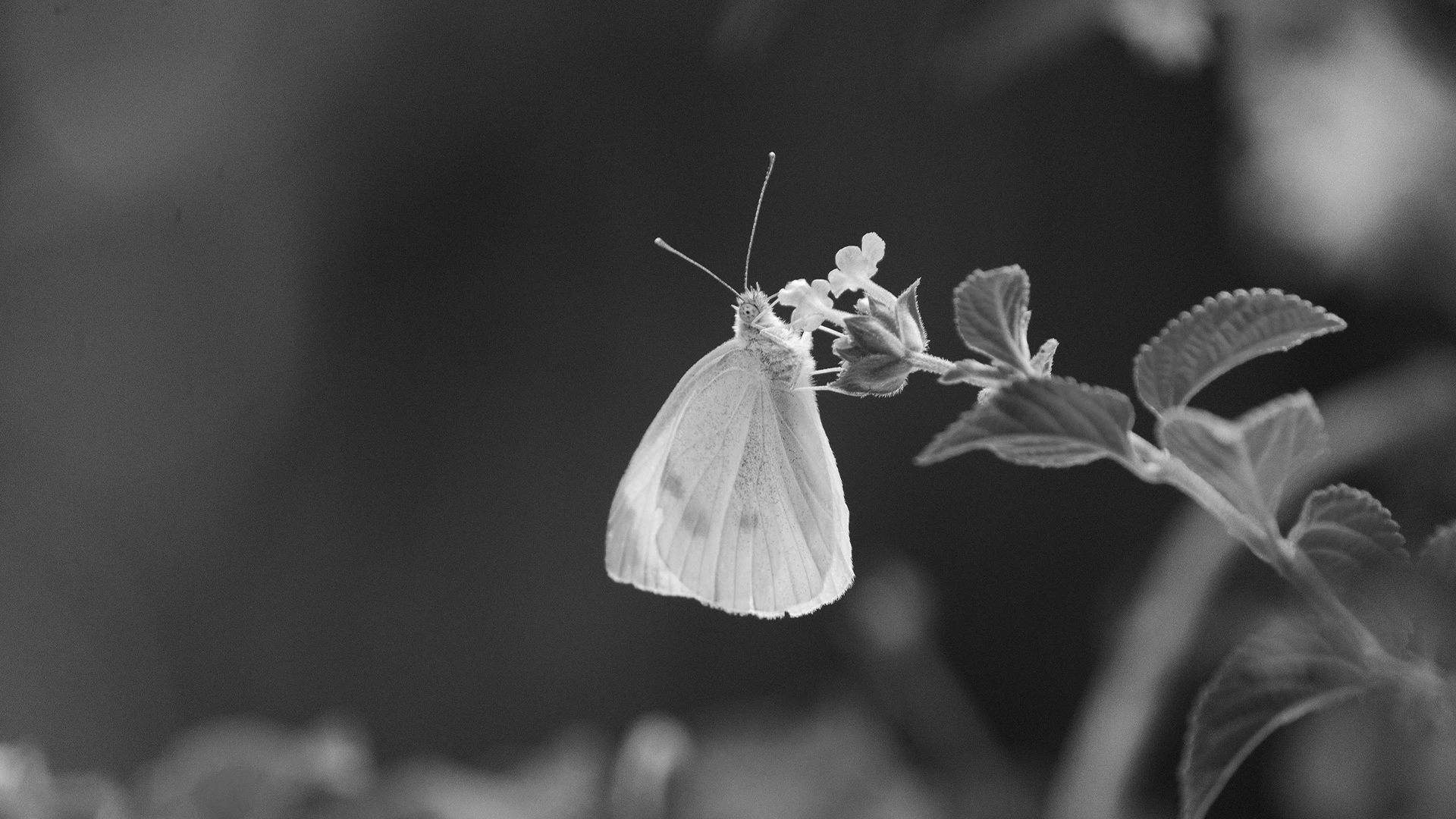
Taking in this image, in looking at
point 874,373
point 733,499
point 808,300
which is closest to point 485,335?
point 733,499

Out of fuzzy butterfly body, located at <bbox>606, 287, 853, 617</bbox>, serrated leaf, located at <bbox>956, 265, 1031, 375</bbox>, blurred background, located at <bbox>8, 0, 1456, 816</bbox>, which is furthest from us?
blurred background, located at <bbox>8, 0, 1456, 816</bbox>

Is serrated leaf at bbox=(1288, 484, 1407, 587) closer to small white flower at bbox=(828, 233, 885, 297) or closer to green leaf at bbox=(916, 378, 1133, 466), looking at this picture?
green leaf at bbox=(916, 378, 1133, 466)

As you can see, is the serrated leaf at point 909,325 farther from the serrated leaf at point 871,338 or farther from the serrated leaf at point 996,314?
the serrated leaf at point 996,314

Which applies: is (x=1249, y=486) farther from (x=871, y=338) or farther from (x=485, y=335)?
(x=485, y=335)

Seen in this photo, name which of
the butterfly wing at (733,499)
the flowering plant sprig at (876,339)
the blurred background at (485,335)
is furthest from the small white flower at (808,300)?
the blurred background at (485,335)

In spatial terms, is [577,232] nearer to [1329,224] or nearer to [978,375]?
[1329,224]

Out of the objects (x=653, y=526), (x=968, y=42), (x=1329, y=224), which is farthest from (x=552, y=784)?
(x=1329, y=224)

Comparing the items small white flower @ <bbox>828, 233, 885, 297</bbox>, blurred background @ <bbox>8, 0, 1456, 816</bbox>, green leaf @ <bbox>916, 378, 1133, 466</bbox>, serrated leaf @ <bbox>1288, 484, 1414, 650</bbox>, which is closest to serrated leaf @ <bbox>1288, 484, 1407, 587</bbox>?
serrated leaf @ <bbox>1288, 484, 1414, 650</bbox>
